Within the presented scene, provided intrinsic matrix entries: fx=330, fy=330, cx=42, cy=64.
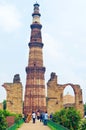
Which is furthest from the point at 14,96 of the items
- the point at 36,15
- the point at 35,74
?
the point at 36,15

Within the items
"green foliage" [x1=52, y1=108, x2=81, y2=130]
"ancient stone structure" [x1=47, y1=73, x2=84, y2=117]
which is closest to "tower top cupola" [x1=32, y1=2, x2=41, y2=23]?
"ancient stone structure" [x1=47, y1=73, x2=84, y2=117]

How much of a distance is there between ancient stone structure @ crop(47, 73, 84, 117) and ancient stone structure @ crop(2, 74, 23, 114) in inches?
128

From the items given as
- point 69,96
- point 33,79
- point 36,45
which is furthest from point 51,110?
point 69,96

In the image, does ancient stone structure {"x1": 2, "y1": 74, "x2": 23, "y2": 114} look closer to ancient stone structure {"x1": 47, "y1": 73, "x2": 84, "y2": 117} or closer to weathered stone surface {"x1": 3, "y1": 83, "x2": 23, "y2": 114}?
weathered stone surface {"x1": 3, "y1": 83, "x2": 23, "y2": 114}

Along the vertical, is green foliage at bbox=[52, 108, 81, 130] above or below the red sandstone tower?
below

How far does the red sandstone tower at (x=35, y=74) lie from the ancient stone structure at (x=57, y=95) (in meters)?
2.35

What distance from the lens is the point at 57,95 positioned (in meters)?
37.5

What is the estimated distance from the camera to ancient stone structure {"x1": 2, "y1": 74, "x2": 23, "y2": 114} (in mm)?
36812

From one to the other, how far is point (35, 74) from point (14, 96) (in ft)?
14.8

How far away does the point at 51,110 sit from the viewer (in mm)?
37094

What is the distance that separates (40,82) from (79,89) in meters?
4.91

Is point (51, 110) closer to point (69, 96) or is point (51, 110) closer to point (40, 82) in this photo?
point (40, 82)

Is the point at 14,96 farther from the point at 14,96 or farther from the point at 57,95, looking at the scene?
the point at 57,95

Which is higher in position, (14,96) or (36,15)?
(36,15)
